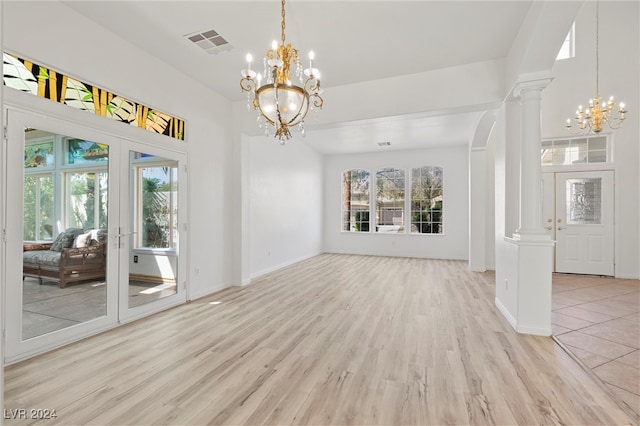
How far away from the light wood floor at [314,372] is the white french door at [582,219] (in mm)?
3662

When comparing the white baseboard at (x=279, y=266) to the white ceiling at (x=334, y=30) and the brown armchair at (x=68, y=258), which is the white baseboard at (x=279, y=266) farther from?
the white ceiling at (x=334, y=30)

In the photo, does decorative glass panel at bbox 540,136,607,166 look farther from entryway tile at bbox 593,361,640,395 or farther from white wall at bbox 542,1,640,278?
entryway tile at bbox 593,361,640,395

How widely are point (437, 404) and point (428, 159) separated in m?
7.37

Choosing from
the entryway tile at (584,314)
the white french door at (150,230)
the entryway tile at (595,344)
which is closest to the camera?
the entryway tile at (595,344)

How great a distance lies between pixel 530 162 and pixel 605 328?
193cm

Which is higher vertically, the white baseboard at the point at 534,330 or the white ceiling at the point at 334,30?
the white ceiling at the point at 334,30

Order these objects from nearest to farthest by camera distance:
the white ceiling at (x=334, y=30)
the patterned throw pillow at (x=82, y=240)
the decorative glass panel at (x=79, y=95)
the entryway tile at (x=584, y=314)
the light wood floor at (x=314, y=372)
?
the light wood floor at (x=314, y=372) → the decorative glass panel at (x=79, y=95) → the white ceiling at (x=334, y=30) → the patterned throw pillow at (x=82, y=240) → the entryway tile at (x=584, y=314)

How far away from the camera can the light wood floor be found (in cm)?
200

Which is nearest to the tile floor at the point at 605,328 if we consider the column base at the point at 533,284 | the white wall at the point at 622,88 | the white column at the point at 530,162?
the column base at the point at 533,284

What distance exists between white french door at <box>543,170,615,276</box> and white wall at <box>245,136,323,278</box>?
5.32 m

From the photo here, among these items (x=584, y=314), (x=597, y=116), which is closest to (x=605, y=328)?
(x=584, y=314)

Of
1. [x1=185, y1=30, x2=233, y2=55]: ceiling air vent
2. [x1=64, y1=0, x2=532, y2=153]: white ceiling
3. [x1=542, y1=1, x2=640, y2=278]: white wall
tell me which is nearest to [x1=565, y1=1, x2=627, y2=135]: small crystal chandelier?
[x1=542, y1=1, x2=640, y2=278]: white wall

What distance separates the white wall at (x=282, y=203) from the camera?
6184 mm

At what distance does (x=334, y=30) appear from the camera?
3.29 meters
